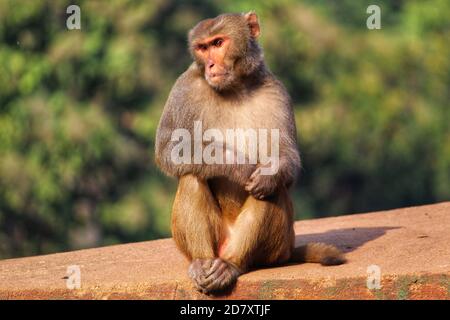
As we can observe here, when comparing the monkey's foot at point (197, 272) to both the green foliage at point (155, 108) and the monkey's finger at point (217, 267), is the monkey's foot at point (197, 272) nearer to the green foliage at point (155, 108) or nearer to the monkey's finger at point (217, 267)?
the monkey's finger at point (217, 267)

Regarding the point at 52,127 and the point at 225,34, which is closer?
the point at 225,34

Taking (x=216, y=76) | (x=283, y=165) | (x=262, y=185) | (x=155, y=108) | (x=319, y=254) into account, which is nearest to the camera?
(x=262, y=185)

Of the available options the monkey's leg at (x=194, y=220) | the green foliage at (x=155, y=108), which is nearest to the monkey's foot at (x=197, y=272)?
the monkey's leg at (x=194, y=220)

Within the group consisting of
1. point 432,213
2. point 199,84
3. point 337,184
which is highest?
point 199,84

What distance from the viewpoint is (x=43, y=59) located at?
22.8 meters

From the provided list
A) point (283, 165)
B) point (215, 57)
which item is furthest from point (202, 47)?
point (283, 165)

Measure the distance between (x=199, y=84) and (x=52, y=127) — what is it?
13834 mm

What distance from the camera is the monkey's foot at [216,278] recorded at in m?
8.03

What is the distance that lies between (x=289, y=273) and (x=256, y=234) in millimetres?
393

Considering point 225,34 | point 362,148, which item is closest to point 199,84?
point 225,34

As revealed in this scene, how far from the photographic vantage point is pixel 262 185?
8.23 metres

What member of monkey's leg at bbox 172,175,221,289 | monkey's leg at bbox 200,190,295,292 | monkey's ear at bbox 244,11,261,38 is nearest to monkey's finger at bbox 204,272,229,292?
monkey's leg at bbox 200,190,295,292

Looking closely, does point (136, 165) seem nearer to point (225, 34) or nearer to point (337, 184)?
point (337, 184)

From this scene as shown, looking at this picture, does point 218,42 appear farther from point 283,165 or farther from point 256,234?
Result: point 256,234
